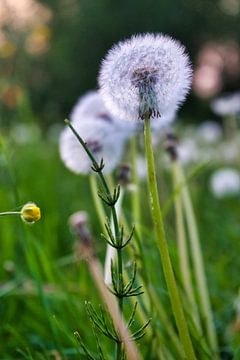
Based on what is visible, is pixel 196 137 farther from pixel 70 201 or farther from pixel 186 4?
pixel 186 4

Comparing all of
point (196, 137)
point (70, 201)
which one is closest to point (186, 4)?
point (196, 137)

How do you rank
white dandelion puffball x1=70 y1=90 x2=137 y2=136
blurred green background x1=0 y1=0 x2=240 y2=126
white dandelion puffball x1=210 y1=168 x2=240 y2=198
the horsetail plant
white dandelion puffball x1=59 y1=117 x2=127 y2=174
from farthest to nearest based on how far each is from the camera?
blurred green background x1=0 y1=0 x2=240 y2=126
white dandelion puffball x1=210 y1=168 x2=240 y2=198
white dandelion puffball x1=70 y1=90 x2=137 y2=136
white dandelion puffball x1=59 y1=117 x2=127 y2=174
the horsetail plant

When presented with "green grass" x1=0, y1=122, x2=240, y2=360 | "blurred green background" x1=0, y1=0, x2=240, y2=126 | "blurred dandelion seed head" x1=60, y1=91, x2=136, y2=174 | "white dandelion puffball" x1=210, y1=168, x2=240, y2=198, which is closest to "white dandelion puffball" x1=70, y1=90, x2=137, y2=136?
"blurred dandelion seed head" x1=60, y1=91, x2=136, y2=174

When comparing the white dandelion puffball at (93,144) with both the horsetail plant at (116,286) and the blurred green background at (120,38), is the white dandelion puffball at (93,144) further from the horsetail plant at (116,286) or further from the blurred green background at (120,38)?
the blurred green background at (120,38)

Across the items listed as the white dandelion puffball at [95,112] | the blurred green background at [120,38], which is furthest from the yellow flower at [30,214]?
the blurred green background at [120,38]

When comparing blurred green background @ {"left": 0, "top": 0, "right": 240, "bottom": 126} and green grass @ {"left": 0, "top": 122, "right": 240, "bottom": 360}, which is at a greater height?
blurred green background @ {"left": 0, "top": 0, "right": 240, "bottom": 126}

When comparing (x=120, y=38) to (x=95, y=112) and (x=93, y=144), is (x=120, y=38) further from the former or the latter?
(x=93, y=144)

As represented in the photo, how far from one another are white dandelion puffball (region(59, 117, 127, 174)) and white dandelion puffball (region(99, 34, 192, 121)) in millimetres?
402

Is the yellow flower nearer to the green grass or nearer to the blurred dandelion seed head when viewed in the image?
the green grass

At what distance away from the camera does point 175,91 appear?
0.78 m

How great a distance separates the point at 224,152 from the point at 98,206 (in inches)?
121

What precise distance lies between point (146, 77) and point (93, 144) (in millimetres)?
434

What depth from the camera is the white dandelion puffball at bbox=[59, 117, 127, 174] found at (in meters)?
1.19

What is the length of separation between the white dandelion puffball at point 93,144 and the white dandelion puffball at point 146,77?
0.40 m
